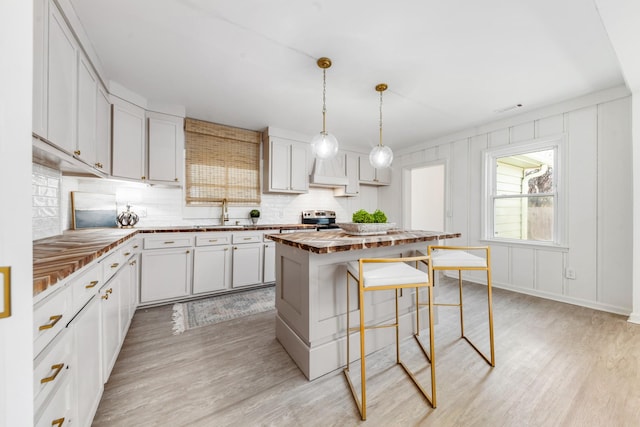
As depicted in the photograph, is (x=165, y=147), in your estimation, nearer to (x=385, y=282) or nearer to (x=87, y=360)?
(x=87, y=360)

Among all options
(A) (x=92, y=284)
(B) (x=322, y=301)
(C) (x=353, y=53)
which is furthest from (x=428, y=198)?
(A) (x=92, y=284)

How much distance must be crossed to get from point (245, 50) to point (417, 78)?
1.74 metres

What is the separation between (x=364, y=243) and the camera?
1660 millimetres

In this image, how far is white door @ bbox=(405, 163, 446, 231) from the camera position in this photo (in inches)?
231

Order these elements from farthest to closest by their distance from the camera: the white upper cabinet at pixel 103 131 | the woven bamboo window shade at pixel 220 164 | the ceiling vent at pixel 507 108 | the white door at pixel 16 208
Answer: the woven bamboo window shade at pixel 220 164 < the ceiling vent at pixel 507 108 < the white upper cabinet at pixel 103 131 < the white door at pixel 16 208

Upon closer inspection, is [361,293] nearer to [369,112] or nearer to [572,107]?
[369,112]

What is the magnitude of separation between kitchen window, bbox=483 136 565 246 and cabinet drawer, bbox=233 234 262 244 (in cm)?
356

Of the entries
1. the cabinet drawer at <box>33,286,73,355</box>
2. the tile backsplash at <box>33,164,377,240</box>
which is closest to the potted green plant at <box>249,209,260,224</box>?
the tile backsplash at <box>33,164,377,240</box>

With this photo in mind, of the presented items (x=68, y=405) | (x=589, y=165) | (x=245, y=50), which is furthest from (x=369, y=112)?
(x=68, y=405)

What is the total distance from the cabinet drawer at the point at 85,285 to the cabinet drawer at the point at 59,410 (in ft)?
0.99

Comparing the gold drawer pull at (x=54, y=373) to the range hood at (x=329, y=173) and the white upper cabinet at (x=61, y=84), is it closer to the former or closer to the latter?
the white upper cabinet at (x=61, y=84)

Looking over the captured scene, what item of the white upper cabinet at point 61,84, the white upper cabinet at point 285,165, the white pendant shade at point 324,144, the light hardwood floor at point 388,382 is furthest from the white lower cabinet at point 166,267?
the white pendant shade at point 324,144

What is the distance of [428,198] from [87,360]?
626cm

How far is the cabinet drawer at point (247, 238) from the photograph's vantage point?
346 centimetres
